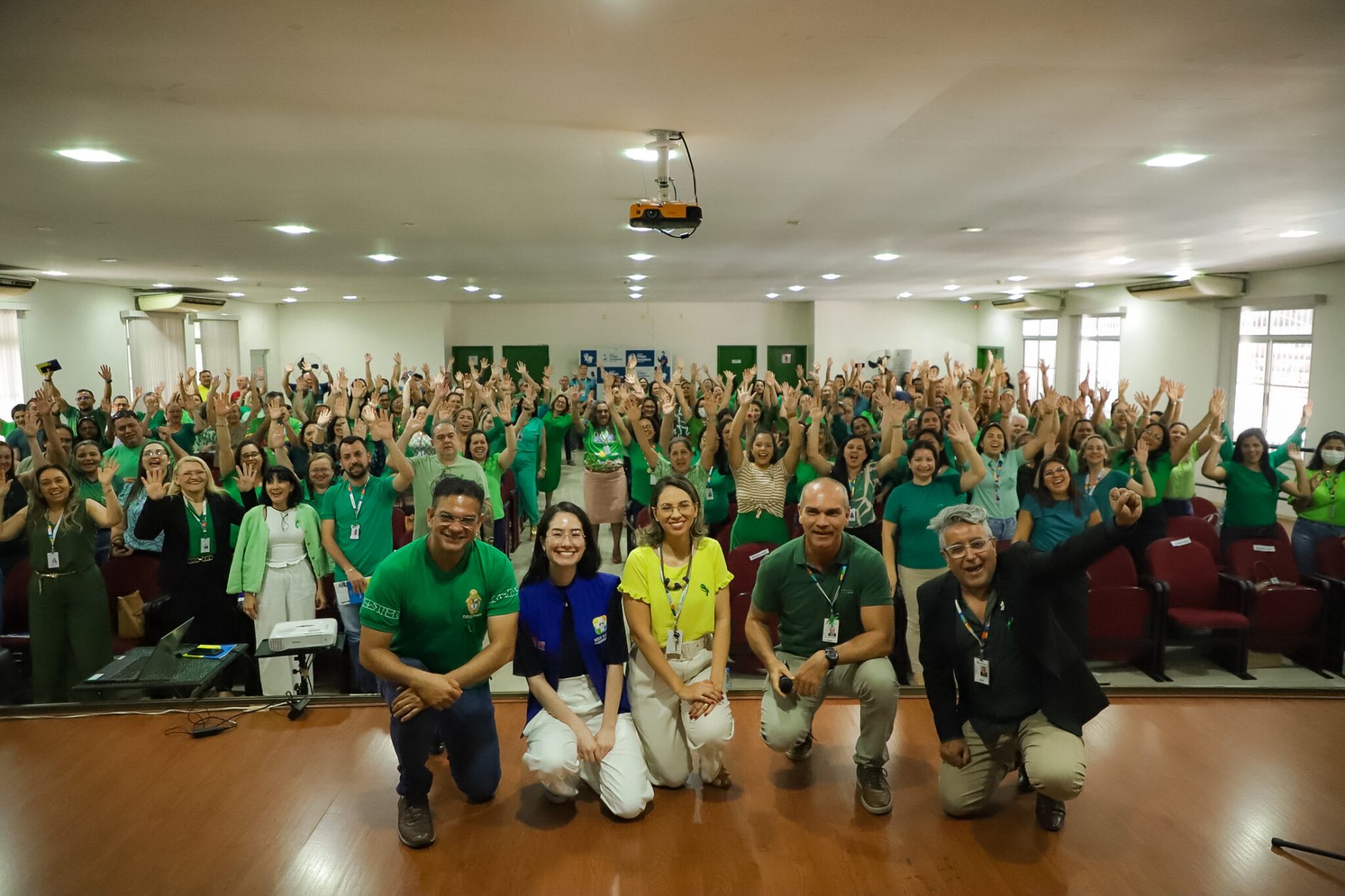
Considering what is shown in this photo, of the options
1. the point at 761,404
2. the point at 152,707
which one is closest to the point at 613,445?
the point at 761,404

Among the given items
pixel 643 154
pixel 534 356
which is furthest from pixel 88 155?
pixel 534 356

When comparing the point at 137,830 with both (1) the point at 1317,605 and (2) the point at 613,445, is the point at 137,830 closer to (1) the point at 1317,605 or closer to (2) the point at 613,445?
(2) the point at 613,445

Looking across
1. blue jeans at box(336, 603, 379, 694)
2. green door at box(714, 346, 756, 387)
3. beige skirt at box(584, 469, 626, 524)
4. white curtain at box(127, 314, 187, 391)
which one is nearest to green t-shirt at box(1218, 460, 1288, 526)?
beige skirt at box(584, 469, 626, 524)

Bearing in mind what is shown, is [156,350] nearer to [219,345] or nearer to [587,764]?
[219,345]

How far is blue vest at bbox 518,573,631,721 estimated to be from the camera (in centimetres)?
302

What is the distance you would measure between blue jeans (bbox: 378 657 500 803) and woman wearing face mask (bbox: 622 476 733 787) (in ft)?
1.79

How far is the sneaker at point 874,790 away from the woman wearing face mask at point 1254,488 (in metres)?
4.00

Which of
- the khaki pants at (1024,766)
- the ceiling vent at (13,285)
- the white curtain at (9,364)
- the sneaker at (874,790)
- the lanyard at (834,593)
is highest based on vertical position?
the ceiling vent at (13,285)

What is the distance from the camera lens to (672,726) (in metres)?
A: 3.08

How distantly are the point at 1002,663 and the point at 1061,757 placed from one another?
0.34 metres

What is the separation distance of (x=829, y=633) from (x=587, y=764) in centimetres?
102

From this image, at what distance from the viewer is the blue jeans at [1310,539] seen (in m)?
5.50

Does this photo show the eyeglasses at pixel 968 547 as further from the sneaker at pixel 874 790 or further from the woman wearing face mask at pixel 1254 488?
the woman wearing face mask at pixel 1254 488

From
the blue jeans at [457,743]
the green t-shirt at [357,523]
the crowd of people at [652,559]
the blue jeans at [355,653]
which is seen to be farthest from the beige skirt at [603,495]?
the blue jeans at [457,743]
